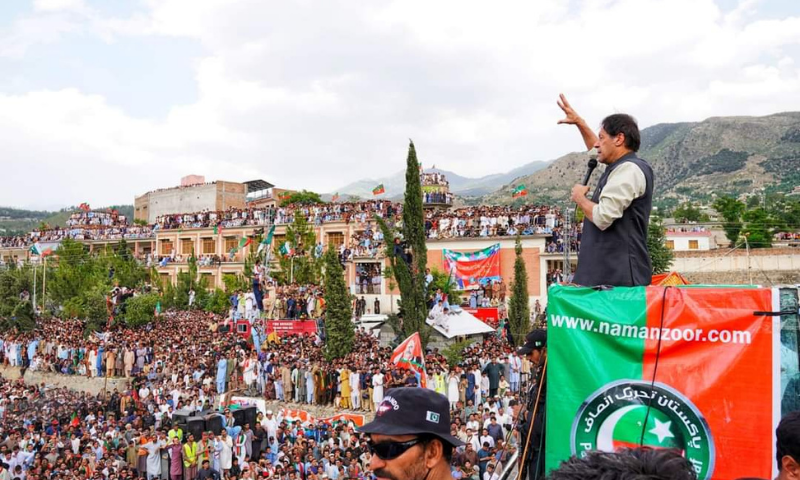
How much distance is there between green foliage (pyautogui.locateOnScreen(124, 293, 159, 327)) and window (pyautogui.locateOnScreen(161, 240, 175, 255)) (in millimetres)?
19782

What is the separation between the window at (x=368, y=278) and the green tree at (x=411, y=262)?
1176 centimetres

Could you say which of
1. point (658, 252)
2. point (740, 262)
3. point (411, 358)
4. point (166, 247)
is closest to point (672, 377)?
point (411, 358)

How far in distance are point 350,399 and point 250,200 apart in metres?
47.1

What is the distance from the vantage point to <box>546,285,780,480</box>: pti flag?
104 inches

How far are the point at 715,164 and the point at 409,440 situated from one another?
134m

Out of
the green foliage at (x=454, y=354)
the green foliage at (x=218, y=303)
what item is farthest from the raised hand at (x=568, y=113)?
the green foliage at (x=218, y=303)

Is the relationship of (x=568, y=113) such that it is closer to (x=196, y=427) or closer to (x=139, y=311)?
(x=196, y=427)

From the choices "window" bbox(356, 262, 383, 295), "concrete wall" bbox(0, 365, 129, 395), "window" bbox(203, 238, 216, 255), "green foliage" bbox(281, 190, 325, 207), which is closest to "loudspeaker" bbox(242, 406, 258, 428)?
"concrete wall" bbox(0, 365, 129, 395)

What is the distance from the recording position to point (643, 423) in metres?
2.73

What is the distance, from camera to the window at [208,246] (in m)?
46.6

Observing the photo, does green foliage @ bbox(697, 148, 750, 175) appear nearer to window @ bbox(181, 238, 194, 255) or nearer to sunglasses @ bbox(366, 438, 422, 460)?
window @ bbox(181, 238, 194, 255)

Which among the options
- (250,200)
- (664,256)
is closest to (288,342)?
(664,256)

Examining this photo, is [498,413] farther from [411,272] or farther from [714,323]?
[714,323]

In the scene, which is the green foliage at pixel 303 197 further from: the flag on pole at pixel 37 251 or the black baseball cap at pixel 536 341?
the black baseball cap at pixel 536 341
